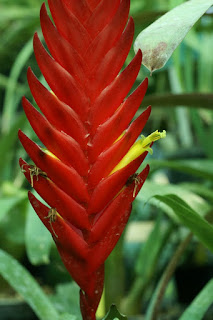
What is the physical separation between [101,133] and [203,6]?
13cm

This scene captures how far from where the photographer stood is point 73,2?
1.21 ft

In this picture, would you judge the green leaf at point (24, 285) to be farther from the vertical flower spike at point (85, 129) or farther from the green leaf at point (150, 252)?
the green leaf at point (150, 252)

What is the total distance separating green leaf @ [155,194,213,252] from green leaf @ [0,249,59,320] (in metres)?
0.19

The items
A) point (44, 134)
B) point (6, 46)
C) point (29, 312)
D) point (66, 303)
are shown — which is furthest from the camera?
point (6, 46)

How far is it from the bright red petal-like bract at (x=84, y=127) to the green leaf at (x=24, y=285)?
0.62ft

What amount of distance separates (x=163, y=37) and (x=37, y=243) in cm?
35

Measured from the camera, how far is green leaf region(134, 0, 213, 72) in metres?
0.34

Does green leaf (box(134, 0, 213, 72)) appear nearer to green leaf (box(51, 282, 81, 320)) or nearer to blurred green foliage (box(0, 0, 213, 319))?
blurred green foliage (box(0, 0, 213, 319))

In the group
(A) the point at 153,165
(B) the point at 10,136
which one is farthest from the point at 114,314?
(B) the point at 10,136

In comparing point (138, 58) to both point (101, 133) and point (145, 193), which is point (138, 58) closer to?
point (101, 133)

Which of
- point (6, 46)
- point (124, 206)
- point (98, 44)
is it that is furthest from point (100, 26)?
point (6, 46)

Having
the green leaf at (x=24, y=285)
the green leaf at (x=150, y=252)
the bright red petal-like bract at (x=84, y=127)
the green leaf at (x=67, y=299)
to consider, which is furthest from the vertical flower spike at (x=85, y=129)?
the green leaf at (x=150, y=252)

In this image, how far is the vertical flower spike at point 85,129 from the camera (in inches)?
14.2

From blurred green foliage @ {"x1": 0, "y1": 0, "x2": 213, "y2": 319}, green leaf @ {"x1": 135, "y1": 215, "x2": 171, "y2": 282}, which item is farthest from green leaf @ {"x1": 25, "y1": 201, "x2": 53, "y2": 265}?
green leaf @ {"x1": 135, "y1": 215, "x2": 171, "y2": 282}
